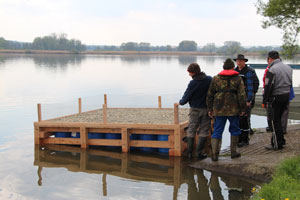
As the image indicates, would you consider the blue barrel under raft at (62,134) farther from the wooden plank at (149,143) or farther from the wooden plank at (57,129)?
the wooden plank at (149,143)

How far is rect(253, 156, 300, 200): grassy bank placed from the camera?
5.06 metres

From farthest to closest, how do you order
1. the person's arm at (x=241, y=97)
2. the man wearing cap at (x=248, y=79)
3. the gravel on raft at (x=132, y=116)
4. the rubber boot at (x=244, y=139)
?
the gravel on raft at (x=132, y=116) < the rubber boot at (x=244, y=139) < the man wearing cap at (x=248, y=79) < the person's arm at (x=241, y=97)

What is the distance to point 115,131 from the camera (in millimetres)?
9711

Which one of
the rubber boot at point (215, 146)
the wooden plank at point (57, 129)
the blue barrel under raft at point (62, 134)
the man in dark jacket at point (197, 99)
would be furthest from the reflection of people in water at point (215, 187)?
the blue barrel under raft at point (62, 134)

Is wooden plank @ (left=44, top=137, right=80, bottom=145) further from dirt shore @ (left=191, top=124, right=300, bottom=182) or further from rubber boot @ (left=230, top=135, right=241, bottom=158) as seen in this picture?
rubber boot @ (left=230, top=135, right=241, bottom=158)

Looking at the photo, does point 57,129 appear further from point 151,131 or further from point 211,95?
point 211,95

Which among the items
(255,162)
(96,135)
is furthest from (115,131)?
(255,162)

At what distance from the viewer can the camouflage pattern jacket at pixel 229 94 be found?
6.99 metres

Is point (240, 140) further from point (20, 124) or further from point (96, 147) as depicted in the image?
point (20, 124)

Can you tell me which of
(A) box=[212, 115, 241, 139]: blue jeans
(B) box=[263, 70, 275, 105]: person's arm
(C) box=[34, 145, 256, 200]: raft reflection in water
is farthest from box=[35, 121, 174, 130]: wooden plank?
(B) box=[263, 70, 275, 105]: person's arm

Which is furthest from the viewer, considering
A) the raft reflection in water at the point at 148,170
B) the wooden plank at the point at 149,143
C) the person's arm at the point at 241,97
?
the wooden plank at the point at 149,143

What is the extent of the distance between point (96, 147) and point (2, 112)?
9332 millimetres

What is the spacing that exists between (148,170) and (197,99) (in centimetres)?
190

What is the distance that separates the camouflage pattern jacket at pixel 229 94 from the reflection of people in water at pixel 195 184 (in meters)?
1.37
